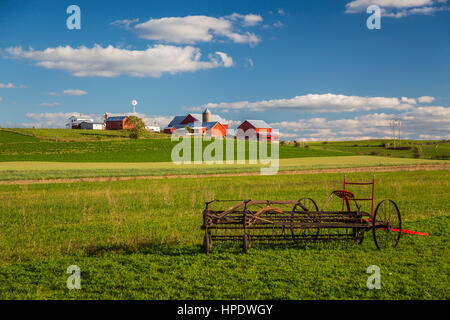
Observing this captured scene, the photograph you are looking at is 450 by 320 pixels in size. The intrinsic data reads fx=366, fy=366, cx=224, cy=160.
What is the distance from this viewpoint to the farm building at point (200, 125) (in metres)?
113

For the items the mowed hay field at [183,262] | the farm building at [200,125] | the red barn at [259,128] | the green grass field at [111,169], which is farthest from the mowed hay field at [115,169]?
the farm building at [200,125]

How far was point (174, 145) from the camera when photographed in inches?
3351

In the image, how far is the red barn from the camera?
365ft

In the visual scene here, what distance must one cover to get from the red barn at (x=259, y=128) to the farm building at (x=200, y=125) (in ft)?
24.9

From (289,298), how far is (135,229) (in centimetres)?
769

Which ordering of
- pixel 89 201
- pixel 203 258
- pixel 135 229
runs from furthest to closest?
pixel 89 201 → pixel 135 229 → pixel 203 258

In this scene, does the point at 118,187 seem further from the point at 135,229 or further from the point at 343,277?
the point at 343,277

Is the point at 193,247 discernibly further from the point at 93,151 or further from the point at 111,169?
the point at 93,151

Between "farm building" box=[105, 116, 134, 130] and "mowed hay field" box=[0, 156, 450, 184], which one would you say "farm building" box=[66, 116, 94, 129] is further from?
"mowed hay field" box=[0, 156, 450, 184]

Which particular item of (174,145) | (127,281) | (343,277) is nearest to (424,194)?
(343,277)

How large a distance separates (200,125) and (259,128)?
19.3 m

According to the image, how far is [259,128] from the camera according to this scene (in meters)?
112

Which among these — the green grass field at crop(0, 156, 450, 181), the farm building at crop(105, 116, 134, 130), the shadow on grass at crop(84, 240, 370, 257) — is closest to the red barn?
the farm building at crop(105, 116, 134, 130)
